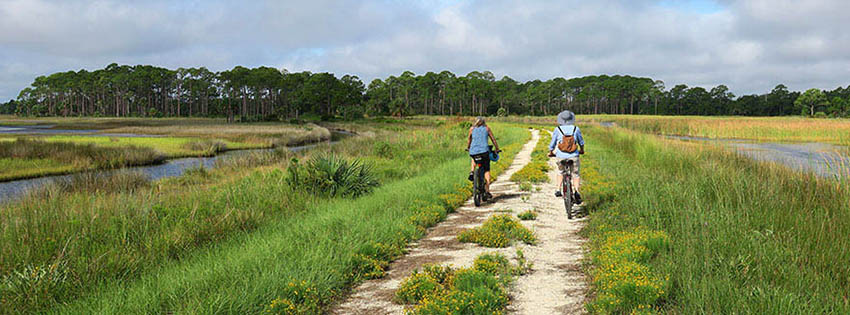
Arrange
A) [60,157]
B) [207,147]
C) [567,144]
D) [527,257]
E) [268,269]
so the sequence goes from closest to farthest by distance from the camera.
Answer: [268,269]
[527,257]
[567,144]
[60,157]
[207,147]

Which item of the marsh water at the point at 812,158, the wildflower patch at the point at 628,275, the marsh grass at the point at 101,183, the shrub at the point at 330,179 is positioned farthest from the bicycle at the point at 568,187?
the marsh grass at the point at 101,183

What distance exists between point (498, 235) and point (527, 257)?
2.34ft

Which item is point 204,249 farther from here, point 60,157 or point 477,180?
point 60,157

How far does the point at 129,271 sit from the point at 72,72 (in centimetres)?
16096

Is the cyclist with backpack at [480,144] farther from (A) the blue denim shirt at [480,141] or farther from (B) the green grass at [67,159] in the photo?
(B) the green grass at [67,159]

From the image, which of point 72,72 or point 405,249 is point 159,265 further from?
point 72,72

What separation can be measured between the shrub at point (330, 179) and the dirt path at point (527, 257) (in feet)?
9.54

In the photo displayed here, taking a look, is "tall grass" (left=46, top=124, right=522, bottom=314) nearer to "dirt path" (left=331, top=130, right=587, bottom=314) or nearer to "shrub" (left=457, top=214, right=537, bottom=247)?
A: "dirt path" (left=331, top=130, right=587, bottom=314)

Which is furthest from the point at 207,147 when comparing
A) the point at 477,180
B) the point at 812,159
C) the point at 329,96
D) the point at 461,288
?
the point at 329,96

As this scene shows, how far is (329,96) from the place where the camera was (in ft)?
331

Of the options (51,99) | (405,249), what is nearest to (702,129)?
(405,249)

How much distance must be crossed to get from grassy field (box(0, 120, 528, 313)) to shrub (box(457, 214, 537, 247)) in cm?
87

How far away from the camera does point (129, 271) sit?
5.48 meters

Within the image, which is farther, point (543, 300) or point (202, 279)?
point (202, 279)
